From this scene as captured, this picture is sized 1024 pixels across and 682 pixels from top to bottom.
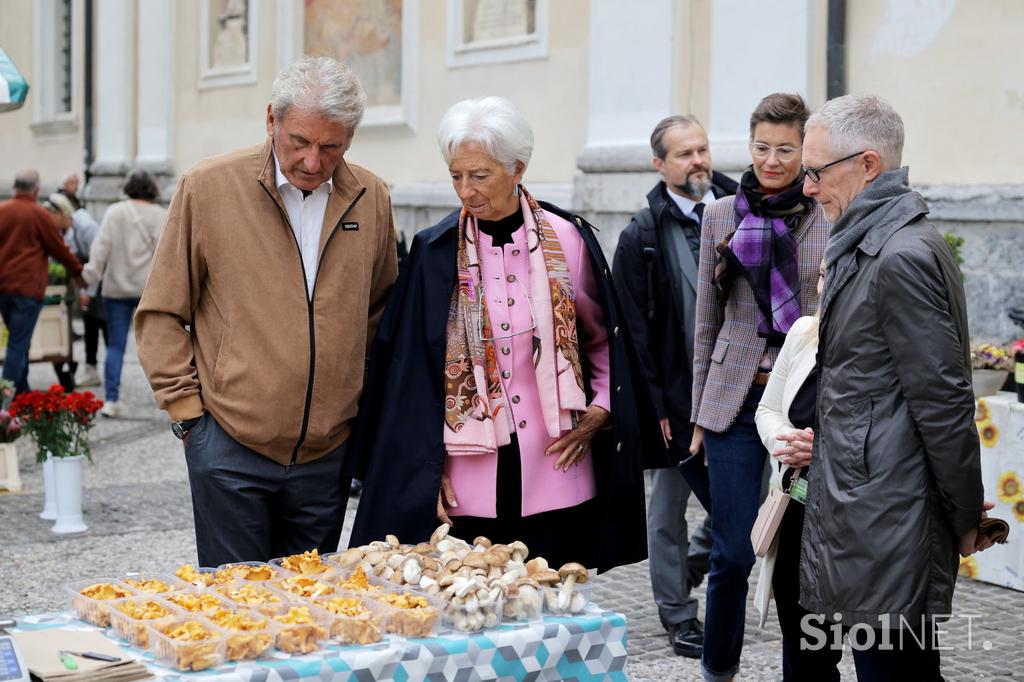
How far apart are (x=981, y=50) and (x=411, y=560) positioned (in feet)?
19.1

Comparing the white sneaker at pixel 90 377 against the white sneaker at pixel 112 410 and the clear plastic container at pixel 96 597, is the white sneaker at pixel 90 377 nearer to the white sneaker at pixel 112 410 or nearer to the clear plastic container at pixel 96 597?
the white sneaker at pixel 112 410

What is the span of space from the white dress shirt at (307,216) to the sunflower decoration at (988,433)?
3764mm

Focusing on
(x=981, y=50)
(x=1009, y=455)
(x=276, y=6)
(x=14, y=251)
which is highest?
(x=276, y=6)

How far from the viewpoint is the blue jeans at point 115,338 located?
1143cm

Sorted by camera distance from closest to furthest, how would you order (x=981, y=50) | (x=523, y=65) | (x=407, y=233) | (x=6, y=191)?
(x=981, y=50) < (x=523, y=65) < (x=407, y=233) < (x=6, y=191)

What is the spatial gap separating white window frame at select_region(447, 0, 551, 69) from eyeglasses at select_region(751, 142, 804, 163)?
7159 millimetres

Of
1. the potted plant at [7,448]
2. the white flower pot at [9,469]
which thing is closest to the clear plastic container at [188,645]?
the potted plant at [7,448]

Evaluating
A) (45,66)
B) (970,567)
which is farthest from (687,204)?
(45,66)

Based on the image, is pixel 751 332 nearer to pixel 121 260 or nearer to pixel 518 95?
pixel 518 95

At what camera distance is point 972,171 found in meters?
7.80

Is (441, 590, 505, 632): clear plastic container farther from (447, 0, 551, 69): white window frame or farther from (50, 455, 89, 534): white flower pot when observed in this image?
(447, 0, 551, 69): white window frame

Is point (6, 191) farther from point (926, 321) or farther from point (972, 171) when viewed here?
point (926, 321)

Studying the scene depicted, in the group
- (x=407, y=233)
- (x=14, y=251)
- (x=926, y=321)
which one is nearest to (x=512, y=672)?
(x=926, y=321)

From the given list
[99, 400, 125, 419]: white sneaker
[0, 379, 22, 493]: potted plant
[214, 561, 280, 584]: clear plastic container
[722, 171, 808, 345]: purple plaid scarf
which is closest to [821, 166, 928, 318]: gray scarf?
[722, 171, 808, 345]: purple plaid scarf
